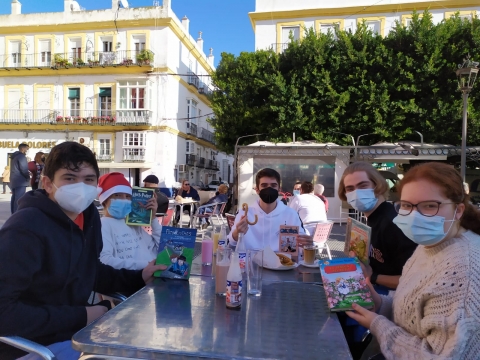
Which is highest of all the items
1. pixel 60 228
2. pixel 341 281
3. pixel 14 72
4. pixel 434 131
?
pixel 14 72

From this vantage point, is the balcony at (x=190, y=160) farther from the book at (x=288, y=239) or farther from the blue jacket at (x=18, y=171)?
the book at (x=288, y=239)

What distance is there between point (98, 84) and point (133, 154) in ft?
19.1

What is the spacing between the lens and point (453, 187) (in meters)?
1.53

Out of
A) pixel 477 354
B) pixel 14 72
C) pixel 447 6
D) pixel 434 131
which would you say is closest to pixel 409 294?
pixel 477 354

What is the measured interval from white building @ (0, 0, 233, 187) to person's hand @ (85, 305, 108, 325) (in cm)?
2363

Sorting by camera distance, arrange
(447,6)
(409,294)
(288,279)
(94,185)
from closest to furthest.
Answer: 1. (409,294)
2. (94,185)
3. (288,279)
4. (447,6)

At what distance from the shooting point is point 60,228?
1.72m

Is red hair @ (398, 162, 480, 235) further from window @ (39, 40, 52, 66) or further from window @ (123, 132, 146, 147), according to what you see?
window @ (39, 40, 52, 66)

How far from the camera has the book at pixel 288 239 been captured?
2.78 meters

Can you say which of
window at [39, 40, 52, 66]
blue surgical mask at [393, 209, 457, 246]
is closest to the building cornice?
window at [39, 40, 52, 66]

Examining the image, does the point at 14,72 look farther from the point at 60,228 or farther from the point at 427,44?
the point at 60,228

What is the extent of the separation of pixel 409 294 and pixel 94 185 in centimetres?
167

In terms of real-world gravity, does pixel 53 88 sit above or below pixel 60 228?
above

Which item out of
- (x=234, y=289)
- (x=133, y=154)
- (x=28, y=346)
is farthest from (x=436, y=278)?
(x=133, y=154)
